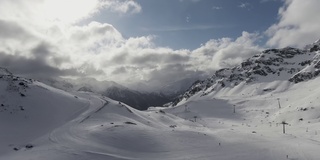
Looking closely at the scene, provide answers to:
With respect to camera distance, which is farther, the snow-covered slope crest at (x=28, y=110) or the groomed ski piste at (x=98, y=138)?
the snow-covered slope crest at (x=28, y=110)

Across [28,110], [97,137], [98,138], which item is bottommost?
[98,138]

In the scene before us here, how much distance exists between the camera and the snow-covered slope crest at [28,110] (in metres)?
58.7

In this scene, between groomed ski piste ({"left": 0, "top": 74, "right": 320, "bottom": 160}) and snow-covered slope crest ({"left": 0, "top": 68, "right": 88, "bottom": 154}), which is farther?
snow-covered slope crest ({"left": 0, "top": 68, "right": 88, "bottom": 154})

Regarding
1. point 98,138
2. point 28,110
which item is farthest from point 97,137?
point 28,110

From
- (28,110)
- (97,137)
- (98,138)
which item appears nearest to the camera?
(98,138)

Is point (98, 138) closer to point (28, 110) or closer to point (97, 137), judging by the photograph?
point (97, 137)

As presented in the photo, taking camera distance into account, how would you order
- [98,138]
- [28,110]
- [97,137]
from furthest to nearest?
[28,110] → [97,137] → [98,138]

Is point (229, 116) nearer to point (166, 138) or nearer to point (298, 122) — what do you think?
point (298, 122)

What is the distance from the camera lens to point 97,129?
58.5 m

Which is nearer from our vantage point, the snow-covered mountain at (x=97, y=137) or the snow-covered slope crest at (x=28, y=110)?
the snow-covered mountain at (x=97, y=137)

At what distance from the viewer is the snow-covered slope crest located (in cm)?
5869

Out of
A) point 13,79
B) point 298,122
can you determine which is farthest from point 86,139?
point 298,122

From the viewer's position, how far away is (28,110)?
7281cm

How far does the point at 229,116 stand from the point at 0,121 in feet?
365
